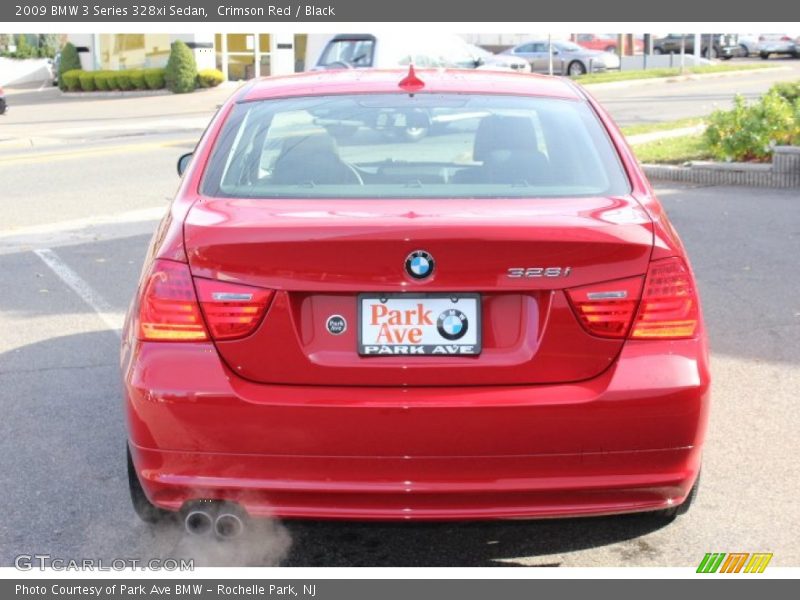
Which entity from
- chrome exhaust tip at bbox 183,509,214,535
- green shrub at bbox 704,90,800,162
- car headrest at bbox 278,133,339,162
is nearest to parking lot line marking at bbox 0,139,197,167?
green shrub at bbox 704,90,800,162

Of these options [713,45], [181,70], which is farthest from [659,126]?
[713,45]

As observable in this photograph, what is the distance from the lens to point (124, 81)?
40.0 meters

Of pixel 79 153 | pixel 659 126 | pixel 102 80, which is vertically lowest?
pixel 102 80

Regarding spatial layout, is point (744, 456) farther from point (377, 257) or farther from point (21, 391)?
point (21, 391)

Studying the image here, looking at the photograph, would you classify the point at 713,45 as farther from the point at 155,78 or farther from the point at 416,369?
the point at 416,369

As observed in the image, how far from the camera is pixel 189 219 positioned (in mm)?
3979

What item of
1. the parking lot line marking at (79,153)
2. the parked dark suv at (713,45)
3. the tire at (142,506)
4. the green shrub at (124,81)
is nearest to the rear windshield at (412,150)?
the tire at (142,506)

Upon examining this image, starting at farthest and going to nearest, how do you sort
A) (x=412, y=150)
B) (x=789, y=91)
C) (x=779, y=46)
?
(x=779, y=46) → (x=789, y=91) → (x=412, y=150)

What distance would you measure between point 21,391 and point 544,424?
141 inches

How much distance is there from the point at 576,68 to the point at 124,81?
16967 mm

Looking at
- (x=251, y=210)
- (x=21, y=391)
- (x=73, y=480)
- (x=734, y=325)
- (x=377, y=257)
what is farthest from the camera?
(x=734, y=325)

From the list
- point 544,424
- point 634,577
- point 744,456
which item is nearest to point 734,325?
point 744,456

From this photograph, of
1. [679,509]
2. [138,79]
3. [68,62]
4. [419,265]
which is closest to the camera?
[419,265]

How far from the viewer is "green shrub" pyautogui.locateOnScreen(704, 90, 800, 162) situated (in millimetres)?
14031
